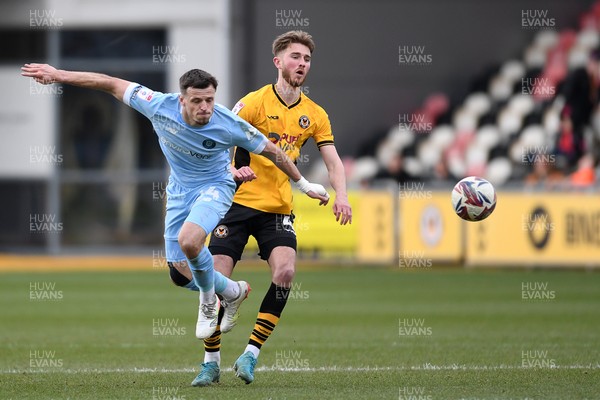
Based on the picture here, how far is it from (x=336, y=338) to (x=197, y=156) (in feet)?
13.9

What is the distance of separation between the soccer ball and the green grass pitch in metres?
1.21

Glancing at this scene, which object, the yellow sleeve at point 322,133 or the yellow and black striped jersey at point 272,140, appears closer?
the yellow and black striped jersey at point 272,140

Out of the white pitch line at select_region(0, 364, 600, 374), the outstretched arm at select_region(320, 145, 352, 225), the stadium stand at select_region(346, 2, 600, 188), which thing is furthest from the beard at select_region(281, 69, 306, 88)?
the stadium stand at select_region(346, 2, 600, 188)

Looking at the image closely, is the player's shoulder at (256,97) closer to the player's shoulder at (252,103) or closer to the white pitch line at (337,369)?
the player's shoulder at (252,103)

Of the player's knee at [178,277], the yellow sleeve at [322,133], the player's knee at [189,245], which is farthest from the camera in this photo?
the yellow sleeve at [322,133]

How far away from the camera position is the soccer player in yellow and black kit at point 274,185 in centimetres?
893

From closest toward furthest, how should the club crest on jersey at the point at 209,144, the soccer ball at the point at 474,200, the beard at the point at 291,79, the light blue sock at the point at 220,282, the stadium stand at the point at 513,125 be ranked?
the club crest on jersey at the point at 209,144 → the light blue sock at the point at 220,282 → the beard at the point at 291,79 → the soccer ball at the point at 474,200 → the stadium stand at the point at 513,125

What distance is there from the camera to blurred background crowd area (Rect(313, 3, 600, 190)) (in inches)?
1006

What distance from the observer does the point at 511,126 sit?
2805 centimetres

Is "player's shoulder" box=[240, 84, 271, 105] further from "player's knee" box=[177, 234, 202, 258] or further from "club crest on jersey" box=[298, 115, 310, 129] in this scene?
"player's knee" box=[177, 234, 202, 258]

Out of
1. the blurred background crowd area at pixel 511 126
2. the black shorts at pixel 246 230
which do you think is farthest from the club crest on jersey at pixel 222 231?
the blurred background crowd area at pixel 511 126

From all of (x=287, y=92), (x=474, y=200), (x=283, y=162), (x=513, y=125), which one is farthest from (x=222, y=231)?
(x=513, y=125)

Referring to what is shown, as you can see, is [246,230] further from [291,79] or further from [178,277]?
[291,79]

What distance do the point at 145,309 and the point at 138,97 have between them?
754 centimetres
